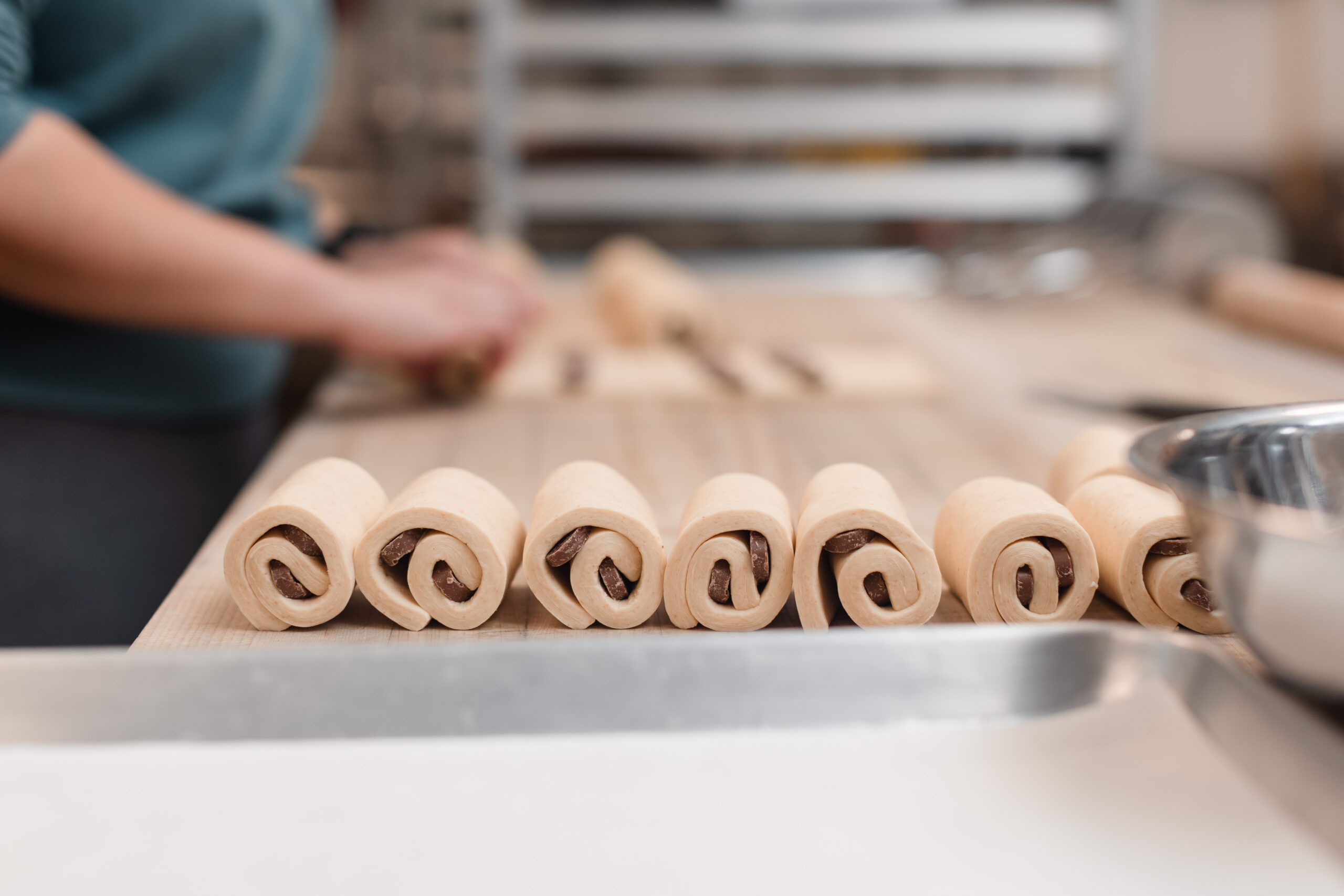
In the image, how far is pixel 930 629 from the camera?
602mm

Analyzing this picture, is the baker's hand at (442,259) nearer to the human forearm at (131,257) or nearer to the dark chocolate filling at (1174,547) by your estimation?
the human forearm at (131,257)

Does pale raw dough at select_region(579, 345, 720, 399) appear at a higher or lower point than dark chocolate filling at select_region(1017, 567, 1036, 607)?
lower

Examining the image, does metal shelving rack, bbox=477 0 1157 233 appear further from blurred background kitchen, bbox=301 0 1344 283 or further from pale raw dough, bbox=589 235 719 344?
pale raw dough, bbox=589 235 719 344

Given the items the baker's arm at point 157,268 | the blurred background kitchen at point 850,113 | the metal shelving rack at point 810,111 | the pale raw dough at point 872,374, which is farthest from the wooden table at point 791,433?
the metal shelving rack at point 810,111

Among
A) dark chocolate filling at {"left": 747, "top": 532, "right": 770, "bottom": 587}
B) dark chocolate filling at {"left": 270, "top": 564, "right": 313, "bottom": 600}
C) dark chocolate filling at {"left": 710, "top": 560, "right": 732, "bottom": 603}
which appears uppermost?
dark chocolate filling at {"left": 747, "top": 532, "right": 770, "bottom": 587}

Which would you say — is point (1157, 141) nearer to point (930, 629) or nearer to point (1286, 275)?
point (1286, 275)

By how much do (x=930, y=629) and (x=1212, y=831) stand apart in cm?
16

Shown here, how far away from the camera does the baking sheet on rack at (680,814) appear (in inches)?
19.3

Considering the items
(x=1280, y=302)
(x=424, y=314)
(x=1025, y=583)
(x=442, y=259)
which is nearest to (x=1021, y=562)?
(x=1025, y=583)

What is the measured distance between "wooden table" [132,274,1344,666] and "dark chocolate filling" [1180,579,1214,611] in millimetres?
30

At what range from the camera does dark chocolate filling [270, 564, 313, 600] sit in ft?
2.28

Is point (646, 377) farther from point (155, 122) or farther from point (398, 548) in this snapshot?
point (398, 548)

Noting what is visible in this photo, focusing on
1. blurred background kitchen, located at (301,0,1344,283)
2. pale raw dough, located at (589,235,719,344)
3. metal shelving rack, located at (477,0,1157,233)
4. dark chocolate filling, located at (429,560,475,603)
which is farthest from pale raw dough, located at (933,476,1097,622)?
metal shelving rack, located at (477,0,1157,233)

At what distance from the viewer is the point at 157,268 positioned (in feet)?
3.34
